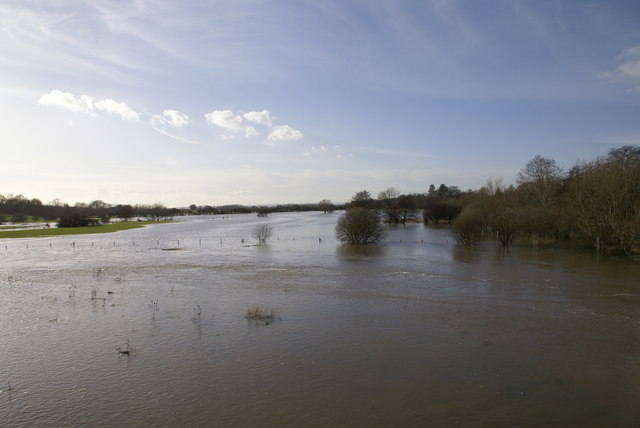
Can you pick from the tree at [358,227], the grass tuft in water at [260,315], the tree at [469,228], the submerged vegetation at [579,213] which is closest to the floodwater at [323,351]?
the grass tuft in water at [260,315]

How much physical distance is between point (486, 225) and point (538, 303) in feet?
106

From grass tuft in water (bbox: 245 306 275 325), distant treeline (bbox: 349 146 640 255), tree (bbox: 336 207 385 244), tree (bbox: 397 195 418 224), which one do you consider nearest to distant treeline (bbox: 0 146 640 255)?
distant treeline (bbox: 349 146 640 255)

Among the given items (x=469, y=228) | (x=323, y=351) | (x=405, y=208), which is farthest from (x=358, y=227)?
(x=405, y=208)

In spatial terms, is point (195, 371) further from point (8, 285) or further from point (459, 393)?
point (8, 285)

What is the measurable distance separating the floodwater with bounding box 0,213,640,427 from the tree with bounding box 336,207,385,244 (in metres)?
22.0

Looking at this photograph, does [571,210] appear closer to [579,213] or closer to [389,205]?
[579,213]

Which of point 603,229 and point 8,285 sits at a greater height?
point 603,229

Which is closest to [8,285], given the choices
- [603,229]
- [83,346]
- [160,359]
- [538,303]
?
[83,346]

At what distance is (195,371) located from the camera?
396 inches

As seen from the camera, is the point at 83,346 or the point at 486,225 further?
the point at 486,225

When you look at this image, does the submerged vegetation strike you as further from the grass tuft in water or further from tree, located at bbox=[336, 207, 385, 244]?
the grass tuft in water

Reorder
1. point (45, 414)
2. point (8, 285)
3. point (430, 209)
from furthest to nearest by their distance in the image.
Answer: point (430, 209) → point (8, 285) → point (45, 414)

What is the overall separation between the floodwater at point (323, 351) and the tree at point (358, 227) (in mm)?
22046

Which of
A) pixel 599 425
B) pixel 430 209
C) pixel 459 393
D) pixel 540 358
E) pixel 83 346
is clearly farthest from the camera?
pixel 430 209
